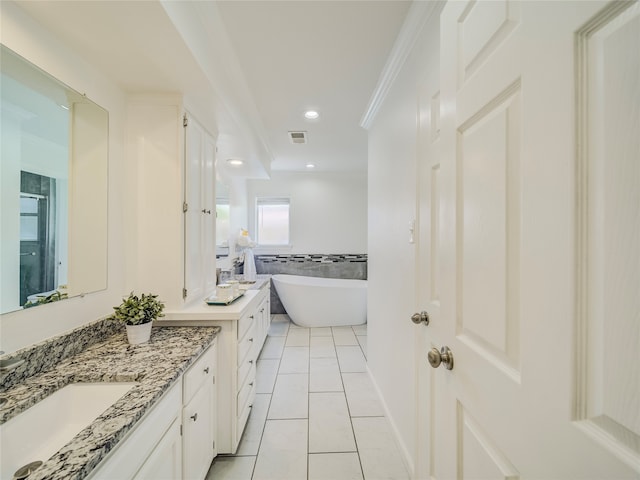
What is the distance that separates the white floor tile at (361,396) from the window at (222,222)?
2162 millimetres

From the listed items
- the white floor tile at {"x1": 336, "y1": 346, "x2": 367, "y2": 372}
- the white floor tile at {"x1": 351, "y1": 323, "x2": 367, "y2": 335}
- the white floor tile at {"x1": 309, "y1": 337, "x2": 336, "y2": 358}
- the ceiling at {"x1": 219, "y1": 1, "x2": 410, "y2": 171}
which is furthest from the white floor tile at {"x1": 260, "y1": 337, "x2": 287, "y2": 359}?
the ceiling at {"x1": 219, "y1": 1, "x2": 410, "y2": 171}

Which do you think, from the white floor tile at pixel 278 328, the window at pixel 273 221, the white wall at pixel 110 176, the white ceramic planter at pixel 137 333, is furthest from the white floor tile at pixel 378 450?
the window at pixel 273 221

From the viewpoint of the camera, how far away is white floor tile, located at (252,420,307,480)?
60.7 inches

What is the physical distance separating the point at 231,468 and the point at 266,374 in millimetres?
1074

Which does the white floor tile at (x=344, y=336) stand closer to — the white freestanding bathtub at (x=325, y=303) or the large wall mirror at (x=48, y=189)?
the white freestanding bathtub at (x=325, y=303)

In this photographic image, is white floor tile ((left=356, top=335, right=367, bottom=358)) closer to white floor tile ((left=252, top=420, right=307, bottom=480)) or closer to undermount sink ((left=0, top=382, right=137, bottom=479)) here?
white floor tile ((left=252, top=420, right=307, bottom=480))

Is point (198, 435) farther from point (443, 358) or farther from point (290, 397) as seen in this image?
point (443, 358)

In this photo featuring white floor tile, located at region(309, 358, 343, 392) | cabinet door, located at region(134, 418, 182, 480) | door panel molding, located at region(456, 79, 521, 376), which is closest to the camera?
door panel molding, located at region(456, 79, 521, 376)

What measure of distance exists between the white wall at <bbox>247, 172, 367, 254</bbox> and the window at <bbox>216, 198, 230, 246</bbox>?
44.5 inches

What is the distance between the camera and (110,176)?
58.9 inches

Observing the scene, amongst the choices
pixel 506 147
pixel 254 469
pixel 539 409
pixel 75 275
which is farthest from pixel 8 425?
pixel 506 147

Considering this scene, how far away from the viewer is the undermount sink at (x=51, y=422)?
80 centimetres

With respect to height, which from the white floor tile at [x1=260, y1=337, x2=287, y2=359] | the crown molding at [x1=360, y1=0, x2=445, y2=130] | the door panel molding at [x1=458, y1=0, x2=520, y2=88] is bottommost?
the white floor tile at [x1=260, y1=337, x2=287, y2=359]

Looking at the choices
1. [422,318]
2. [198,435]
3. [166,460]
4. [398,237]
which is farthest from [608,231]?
[198,435]
